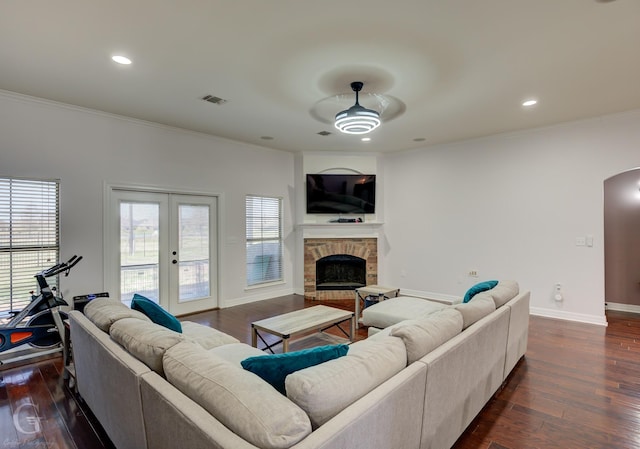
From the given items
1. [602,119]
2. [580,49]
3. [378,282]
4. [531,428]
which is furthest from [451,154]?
[531,428]

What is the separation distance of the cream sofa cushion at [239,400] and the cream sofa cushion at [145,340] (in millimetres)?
102

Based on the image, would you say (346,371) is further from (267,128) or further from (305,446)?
(267,128)

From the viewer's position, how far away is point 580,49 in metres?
2.82

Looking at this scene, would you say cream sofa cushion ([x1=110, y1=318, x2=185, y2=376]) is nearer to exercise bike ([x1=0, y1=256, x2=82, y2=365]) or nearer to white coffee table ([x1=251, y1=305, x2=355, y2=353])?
white coffee table ([x1=251, y1=305, x2=355, y2=353])

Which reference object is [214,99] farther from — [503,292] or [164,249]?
[503,292]

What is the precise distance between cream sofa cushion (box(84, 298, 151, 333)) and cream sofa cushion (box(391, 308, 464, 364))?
1.77m

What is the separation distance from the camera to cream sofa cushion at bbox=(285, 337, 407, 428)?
1.26 meters

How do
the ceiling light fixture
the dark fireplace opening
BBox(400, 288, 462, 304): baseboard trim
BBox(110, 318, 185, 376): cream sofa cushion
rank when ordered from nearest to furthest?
1. BBox(110, 318, 185, 376): cream sofa cushion
2. the ceiling light fixture
3. BBox(400, 288, 462, 304): baseboard trim
4. the dark fireplace opening

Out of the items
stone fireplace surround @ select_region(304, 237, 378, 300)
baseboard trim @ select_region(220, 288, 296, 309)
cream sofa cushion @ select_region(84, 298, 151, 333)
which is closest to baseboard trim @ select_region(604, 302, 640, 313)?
stone fireplace surround @ select_region(304, 237, 378, 300)

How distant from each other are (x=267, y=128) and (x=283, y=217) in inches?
82.1

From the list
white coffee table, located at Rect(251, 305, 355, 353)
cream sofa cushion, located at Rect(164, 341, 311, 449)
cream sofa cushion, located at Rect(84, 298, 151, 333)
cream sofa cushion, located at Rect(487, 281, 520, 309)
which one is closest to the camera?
cream sofa cushion, located at Rect(164, 341, 311, 449)

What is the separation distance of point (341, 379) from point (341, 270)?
564cm

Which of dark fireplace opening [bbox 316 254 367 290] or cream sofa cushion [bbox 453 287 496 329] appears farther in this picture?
dark fireplace opening [bbox 316 254 367 290]

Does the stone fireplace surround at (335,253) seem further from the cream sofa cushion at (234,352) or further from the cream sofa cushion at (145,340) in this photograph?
the cream sofa cushion at (145,340)
